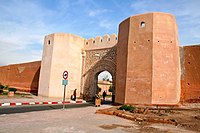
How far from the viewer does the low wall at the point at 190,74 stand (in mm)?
9898

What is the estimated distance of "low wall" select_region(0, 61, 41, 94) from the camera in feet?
63.9

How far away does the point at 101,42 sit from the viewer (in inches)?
564

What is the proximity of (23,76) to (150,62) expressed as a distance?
17.1m

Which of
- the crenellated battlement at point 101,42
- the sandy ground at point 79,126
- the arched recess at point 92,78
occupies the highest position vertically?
the crenellated battlement at point 101,42

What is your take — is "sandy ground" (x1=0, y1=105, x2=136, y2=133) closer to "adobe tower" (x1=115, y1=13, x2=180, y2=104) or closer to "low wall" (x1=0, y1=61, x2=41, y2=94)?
"adobe tower" (x1=115, y1=13, x2=180, y2=104)

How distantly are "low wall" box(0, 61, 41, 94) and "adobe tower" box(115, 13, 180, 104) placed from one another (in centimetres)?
1245

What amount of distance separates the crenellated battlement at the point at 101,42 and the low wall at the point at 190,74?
16.4 ft

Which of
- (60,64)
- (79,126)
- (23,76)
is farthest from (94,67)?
(23,76)

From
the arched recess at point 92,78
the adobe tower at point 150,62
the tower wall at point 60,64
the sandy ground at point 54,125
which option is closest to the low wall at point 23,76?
the tower wall at point 60,64

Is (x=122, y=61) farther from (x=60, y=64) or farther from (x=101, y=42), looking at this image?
(x=60, y=64)

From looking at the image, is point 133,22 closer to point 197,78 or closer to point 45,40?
point 197,78

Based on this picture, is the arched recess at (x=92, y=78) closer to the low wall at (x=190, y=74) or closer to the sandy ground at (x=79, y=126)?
the low wall at (x=190, y=74)

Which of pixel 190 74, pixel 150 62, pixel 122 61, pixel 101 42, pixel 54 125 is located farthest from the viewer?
pixel 101 42

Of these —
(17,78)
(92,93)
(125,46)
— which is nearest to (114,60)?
(125,46)
